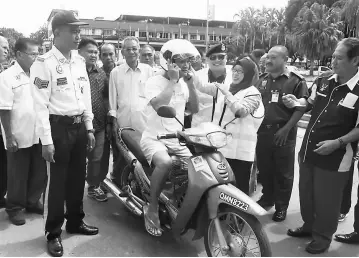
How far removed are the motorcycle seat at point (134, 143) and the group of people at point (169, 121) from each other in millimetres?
158

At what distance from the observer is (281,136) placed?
149 inches

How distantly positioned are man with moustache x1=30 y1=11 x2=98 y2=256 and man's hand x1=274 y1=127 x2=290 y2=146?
6.40ft

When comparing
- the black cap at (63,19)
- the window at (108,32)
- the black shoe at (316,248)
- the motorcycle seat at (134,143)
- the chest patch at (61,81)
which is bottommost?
the black shoe at (316,248)

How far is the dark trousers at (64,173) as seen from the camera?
2.99 m

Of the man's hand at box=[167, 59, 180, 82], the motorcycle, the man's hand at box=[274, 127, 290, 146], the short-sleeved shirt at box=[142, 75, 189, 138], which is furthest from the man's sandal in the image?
the man's hand at box=[274, 127, 290, 146]

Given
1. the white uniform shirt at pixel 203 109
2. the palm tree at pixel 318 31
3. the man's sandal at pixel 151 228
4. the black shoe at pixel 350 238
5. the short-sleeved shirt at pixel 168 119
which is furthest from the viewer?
the palm tree at pixel 318 31

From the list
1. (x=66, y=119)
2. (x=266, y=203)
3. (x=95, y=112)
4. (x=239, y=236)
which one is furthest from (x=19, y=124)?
(x=266, y=203)

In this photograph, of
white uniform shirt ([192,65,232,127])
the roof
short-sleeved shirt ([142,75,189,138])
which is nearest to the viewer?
short-sleeved shirt ([142,75,189,138])

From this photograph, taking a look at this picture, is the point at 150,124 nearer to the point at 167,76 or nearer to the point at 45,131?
the point at 167,76

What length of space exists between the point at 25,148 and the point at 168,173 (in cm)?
169

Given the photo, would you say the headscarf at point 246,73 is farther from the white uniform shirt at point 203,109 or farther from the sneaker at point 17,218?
the sneaker at point 17,218

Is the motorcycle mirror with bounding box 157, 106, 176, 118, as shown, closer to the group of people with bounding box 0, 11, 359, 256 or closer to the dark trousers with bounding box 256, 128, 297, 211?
the group of people with bounding box 0, 11, 359, 256

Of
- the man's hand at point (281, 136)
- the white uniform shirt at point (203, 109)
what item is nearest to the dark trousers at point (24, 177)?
the white uniform shirt at point (203, 109)

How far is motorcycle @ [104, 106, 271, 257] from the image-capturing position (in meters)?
2.53
